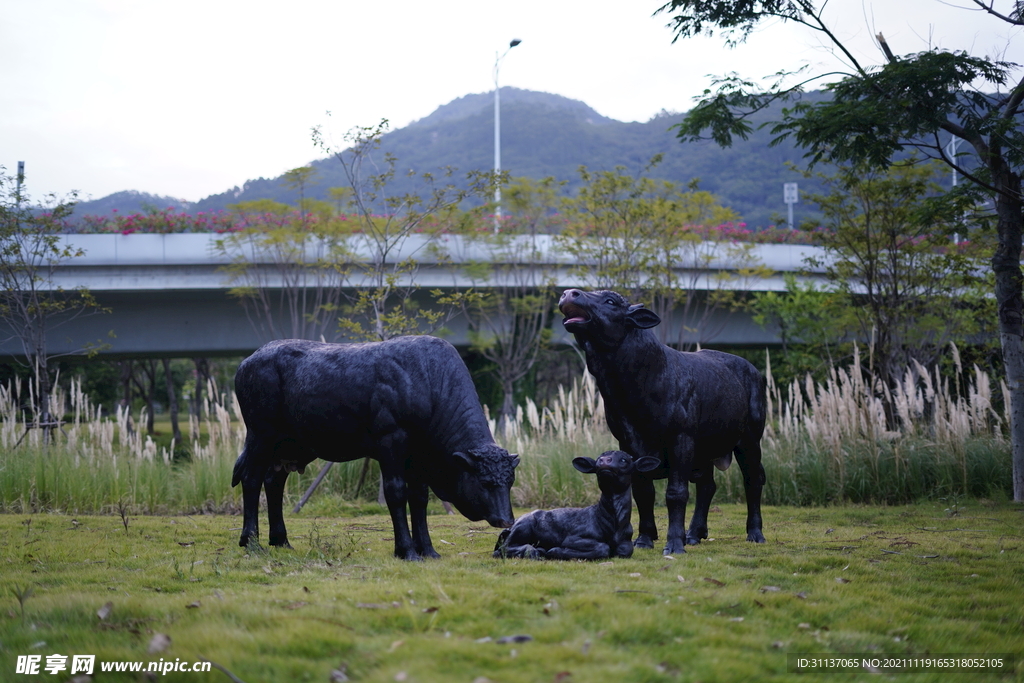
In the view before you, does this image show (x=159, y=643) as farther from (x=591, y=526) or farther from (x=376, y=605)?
(x=591, y=526)

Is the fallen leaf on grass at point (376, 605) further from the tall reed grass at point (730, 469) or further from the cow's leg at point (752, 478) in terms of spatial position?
the tall reed grass at point (730, 469)

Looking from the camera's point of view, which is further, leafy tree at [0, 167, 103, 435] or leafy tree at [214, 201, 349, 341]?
leafy tree at [214, 201, 349, 341]

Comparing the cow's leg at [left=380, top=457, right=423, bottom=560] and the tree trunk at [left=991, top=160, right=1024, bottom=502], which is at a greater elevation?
the tree trunk at [left=991, top=160, right=1024, bottom=502]

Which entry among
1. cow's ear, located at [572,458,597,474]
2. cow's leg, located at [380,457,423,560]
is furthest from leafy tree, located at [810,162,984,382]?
cow's leg, located at [380,457,423,560]

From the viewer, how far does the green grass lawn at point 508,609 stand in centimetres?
319

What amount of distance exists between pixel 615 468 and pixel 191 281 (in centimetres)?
1464

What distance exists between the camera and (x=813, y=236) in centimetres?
1527

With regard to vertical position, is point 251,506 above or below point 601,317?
below

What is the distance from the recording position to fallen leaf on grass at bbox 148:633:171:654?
3.34m

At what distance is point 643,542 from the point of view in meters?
6.11

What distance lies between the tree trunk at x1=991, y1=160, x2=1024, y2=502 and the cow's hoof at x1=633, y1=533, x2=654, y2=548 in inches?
206

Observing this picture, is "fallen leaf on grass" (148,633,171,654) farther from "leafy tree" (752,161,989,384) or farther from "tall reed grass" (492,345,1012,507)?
"leafy tree" (752,161,989,384)

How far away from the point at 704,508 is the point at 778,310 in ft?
46.2

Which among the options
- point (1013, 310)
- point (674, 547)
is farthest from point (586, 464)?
point (1013, 310)
